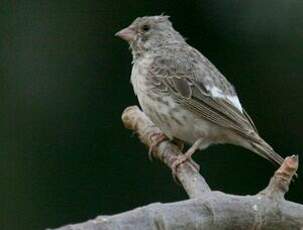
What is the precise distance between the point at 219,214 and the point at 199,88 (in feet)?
6.44

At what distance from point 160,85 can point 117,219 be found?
223cm

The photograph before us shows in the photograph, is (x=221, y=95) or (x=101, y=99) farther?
(x=101, y=99)

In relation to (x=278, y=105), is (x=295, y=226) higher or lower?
higher

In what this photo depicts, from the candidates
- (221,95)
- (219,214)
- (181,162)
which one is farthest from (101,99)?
(219,214)

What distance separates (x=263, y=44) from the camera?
19.3 ft

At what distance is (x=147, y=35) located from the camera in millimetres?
4945

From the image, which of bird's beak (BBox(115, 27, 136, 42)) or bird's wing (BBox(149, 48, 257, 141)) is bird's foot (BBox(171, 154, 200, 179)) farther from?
bird's beak (BBox(115, 27, 136, 42))

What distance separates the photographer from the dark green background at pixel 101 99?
19.3 ft

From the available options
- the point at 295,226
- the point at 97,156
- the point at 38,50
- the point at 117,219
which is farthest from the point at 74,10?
the point at 117,219

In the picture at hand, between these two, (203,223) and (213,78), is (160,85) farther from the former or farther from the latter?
(203,223)

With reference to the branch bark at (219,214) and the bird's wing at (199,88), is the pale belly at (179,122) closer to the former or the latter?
the bird's wing at (199,88)

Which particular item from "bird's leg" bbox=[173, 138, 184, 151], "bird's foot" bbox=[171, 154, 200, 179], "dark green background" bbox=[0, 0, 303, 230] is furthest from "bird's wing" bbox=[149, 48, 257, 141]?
"dark green background" bbox=[0, 0, 303, 230]

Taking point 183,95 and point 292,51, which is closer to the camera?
point 183,95

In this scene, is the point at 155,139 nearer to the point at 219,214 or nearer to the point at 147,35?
the point at 147,35
